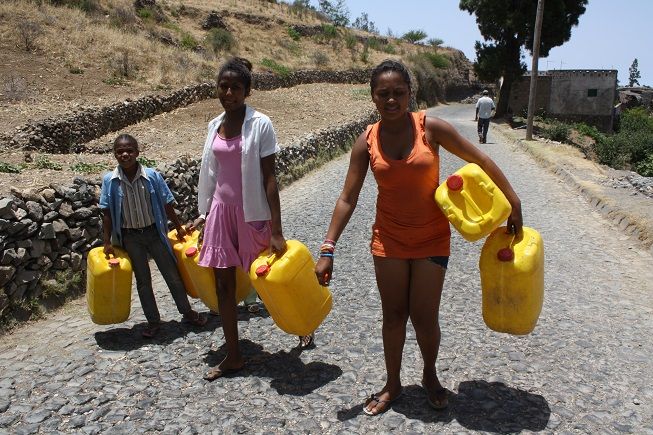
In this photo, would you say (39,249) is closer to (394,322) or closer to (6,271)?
(6,271)

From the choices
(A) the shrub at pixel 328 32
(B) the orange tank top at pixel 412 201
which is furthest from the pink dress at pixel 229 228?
(A) the shrub at pixel 328 32

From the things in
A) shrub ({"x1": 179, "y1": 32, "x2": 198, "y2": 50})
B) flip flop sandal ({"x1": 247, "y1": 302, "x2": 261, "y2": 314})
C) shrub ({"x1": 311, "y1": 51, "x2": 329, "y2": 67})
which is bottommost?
flip flop sandal ({"x1": 247, "y1": 302, "x2": 261, "y2": 314})

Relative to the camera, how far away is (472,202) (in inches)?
125

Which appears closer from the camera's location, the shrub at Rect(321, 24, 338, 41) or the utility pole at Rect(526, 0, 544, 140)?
the utility pole at Rect(526, 0, 544, 140)

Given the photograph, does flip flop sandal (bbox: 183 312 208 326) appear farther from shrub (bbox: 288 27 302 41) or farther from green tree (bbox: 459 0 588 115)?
shrub (bbox: 288 27 302 41)

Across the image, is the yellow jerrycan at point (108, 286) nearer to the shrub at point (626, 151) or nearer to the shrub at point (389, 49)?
the shrub at point (626, 151)

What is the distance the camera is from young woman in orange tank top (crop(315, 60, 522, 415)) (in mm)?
3219

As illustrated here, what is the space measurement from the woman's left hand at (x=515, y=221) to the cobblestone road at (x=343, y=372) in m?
1.04

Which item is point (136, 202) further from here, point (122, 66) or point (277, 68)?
point (277, 68)

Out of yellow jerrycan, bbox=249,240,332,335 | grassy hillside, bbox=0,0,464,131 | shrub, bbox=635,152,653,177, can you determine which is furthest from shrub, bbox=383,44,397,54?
yellow jerrycan, bbox=249,240,332,335

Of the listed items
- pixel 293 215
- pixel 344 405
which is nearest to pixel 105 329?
pixel 344 405

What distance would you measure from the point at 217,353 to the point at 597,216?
7.61m

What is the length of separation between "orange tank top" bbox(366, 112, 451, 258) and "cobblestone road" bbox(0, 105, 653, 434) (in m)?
0.98

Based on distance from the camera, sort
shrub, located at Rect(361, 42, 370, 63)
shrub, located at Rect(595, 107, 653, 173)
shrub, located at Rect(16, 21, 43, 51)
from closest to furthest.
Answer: shrub, located at Rect(16, 21, 43, 51)
shrub, located at Rect(595, 107, 653, 173)
shrub, located at Rect(361, 42, 370, 63)
